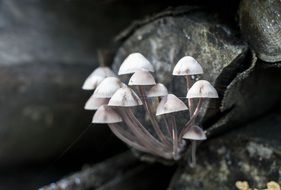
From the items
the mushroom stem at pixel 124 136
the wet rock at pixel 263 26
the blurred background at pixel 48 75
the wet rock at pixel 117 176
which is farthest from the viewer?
the blurred background at pixel 48 75

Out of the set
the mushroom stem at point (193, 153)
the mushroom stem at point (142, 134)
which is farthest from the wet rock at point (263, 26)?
the mushroom stem at point (142, 134)

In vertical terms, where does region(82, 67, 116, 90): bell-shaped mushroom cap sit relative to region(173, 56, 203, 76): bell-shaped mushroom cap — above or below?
below

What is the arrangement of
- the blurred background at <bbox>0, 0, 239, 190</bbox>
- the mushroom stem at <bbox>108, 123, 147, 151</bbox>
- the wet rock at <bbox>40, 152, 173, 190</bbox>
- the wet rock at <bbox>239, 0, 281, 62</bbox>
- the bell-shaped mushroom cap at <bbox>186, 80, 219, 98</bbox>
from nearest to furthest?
the bell-shaped mushroom cap at <bbox>186, 80, 219, 98</bbox>, the wet rock at <bbox>239, 0, 281, 62</bbox>, the mushroom stem at <bbox>108, 123, 147, 151</bbox>, the wet rock at <bbox>40, 152, 173, 190</bbox>, the blurred background at <bbox>0, 0, 239, 190</bbox>

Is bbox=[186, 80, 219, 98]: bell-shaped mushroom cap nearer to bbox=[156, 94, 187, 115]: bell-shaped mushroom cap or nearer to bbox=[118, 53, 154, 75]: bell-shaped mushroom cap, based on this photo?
bbox=[156, 94, 187, 115]: bell-shaped mushroom cap

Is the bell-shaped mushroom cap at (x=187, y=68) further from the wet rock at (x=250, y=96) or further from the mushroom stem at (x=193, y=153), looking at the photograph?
Answer: the mushroom stem at (x=193, y=153)

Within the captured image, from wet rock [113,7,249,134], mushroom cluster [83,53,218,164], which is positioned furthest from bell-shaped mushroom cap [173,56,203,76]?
wet rock [113,7,249,134]

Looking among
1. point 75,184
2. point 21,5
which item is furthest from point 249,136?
point 21,5

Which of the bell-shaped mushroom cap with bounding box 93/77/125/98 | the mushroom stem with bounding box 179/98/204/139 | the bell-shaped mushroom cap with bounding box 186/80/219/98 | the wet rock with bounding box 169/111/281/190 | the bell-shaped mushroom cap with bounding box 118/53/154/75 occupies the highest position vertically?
the bell-shaped mushroom cap with bounding box 118/53/154/75

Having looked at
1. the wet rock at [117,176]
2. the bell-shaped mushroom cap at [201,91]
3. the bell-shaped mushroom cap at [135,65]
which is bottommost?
the wet rock at [117,176]
